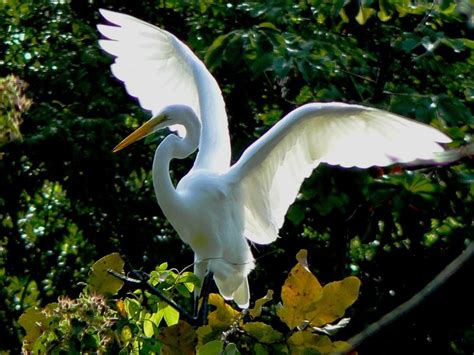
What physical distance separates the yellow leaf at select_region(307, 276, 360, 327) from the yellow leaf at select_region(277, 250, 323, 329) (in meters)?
0.01

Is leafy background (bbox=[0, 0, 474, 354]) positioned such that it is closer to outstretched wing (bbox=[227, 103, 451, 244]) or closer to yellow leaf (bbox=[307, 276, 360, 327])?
outstretched wing (bbox=[227, 103, 451, 244])

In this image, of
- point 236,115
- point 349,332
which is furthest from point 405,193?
point 236,115

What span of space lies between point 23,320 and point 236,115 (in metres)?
2.84

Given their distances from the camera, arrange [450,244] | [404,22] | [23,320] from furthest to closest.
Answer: [404,22] → [450,244] → [23,320]

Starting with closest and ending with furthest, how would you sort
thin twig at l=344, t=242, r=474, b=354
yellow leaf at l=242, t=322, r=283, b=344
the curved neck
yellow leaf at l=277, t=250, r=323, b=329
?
thin twig at l=344, t=242, r=474, b=354, yellow leaf at l=277, t=250, r=323, b=329, yellow leaf at l=242, t=322, r=283, b=344, the curved neck

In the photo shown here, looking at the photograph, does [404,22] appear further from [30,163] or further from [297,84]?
[30,163]

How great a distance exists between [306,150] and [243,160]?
0.72 ft

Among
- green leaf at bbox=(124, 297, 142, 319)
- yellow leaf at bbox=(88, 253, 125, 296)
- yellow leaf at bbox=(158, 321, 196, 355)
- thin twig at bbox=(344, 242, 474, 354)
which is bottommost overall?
green leaf at bbox=(124, 297, 142, 319)

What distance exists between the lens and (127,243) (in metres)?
5.32

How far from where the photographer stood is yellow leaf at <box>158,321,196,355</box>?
2293mm

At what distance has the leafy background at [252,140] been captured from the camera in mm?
3520

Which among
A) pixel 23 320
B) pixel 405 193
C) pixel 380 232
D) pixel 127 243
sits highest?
pixel 23 320

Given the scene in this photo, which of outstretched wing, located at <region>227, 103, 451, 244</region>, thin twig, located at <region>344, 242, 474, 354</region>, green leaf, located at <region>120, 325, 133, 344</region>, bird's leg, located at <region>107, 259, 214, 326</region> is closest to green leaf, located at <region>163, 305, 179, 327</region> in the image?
bird's leg, located at <region>107, 259, 214, 326</region>

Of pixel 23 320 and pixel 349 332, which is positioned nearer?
pixel 23 320
